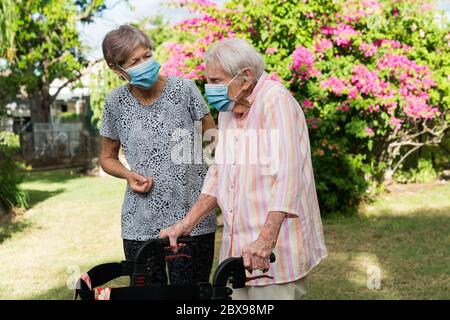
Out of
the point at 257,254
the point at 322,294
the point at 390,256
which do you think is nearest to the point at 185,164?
the point at 257,254

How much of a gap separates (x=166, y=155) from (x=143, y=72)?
15.4 inches

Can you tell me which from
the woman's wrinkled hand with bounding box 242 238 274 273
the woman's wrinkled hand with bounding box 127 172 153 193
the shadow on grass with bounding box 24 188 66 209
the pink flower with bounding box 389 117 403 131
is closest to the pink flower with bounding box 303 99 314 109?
the pink flower with bounding box 389 117 403 131

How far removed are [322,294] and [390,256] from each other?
1553 millimetres

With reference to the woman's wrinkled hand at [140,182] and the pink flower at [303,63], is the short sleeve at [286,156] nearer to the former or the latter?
the woman's wrinkled hand at [140,182]

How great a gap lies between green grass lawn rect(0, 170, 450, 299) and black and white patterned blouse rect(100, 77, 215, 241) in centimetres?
271

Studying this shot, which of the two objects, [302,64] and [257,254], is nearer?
[257,254]

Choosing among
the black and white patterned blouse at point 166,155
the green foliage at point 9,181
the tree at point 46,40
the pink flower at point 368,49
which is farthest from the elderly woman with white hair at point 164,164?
the tree at point 46,40

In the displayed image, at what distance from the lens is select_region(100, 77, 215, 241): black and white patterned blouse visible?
10.8ft

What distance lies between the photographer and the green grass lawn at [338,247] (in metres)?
6.17

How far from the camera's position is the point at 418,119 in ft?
37.0

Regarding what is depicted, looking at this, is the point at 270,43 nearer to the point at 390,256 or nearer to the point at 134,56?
the point at 390,256

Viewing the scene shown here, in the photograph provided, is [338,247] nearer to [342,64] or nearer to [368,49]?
[342,64]

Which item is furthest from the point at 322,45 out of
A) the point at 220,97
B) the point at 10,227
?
the point at 220,97

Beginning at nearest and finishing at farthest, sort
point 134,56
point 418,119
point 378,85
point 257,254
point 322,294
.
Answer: point 257,254, point 134,56, point 322,294, point 378,85, point 418,119
